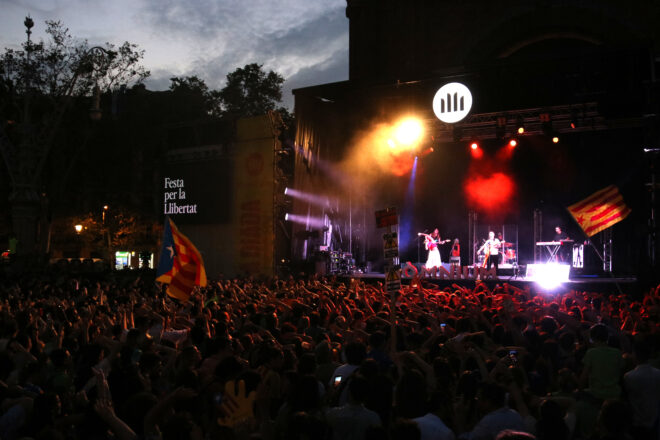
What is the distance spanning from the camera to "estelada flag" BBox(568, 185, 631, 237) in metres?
20.2

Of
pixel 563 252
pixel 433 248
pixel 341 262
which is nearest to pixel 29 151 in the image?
pixel 341 262

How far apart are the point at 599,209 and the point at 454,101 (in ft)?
21.3

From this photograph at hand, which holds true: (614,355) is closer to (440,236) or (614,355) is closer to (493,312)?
(493,312)

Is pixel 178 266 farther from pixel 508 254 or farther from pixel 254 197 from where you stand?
pixel 508 254

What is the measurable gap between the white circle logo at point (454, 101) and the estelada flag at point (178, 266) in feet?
34.5

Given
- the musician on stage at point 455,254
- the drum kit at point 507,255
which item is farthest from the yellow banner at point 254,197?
the drum kit at point 507,255

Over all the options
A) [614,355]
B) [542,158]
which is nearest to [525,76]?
[542,158]

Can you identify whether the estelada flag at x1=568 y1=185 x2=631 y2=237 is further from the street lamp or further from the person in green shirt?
the street lamp

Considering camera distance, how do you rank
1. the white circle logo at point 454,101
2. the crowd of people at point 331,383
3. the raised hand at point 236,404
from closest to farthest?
the crowd of people at point 331,383, the raised hand at point 236,404, the white circle logo at point 454,101

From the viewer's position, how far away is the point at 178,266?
32.3 feet

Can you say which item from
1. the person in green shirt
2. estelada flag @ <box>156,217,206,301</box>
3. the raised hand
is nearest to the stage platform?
estelada flag @ <box>156,217,206,301</box>

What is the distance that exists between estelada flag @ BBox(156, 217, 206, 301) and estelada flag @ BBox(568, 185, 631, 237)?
14.1 m

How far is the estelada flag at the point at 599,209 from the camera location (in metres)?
20.2

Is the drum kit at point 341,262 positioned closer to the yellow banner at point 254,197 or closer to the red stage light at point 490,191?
the yellow banner at point 254,197
